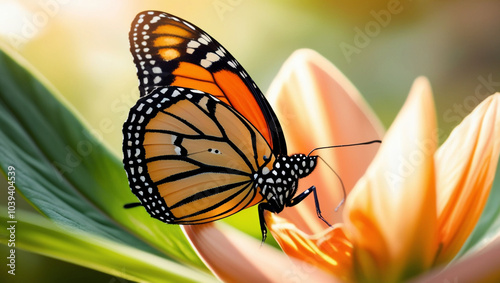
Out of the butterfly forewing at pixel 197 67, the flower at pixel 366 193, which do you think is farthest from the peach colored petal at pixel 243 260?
the butterfly forewing at pixel 197 67

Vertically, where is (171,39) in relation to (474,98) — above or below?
above

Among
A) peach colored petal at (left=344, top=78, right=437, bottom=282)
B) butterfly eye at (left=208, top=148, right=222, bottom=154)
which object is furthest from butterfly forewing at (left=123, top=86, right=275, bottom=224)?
peach colored petal at (left=344, top=78, right=437, bottom=282)

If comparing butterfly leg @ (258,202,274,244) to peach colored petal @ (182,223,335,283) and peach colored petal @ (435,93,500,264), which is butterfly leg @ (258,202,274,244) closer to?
peach colored petal @ (182,223,335,283)

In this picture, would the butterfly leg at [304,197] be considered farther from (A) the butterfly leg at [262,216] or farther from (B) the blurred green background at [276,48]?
(B) the blurred green background at [276,48]

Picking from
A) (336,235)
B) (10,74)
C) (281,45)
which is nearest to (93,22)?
(10,74)

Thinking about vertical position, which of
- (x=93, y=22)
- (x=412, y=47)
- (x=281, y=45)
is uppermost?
(x=93, y=22)

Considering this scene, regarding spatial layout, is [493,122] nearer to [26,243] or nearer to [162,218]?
[162,218]
